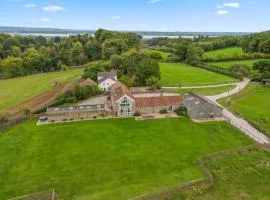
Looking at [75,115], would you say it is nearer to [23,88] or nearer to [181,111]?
[181,111]

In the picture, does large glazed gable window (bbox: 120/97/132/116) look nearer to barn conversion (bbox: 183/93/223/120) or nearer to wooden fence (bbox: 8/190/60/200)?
barn conversion (bbox: 183/93/223/120)

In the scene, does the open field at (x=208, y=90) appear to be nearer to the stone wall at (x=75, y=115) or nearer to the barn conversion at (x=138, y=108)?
the barn conversion at (x=138, y=108)

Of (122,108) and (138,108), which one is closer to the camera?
(122,108)

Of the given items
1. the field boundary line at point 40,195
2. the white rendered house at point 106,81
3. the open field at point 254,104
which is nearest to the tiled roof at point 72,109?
the white rendered house at point 106,81

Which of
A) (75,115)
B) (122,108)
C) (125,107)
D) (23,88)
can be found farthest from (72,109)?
(23,88)

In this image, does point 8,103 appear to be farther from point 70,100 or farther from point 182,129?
point 182,129

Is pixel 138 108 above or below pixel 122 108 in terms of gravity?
below
